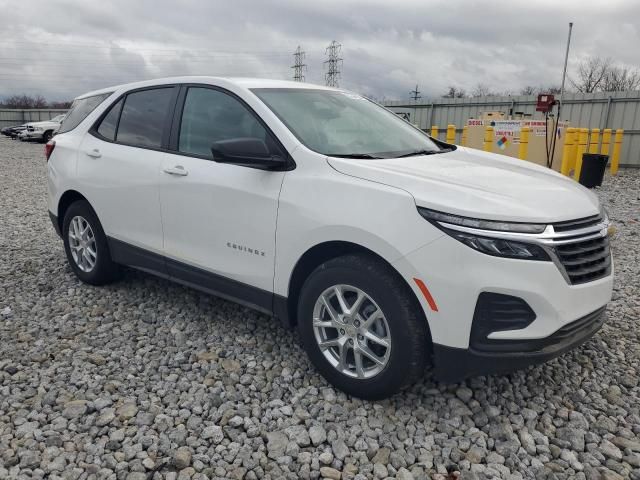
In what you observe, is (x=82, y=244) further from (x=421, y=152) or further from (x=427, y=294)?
(x=427, y=294)

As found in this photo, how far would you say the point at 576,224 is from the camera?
8.58ft

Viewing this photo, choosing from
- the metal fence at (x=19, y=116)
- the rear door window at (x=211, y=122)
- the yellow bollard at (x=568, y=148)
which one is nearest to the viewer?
the rear door window at (x=211, y=122)

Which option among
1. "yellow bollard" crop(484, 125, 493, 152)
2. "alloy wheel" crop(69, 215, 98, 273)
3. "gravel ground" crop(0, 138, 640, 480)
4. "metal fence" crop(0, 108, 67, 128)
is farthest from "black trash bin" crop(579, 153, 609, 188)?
"metal fence" crop(0, 108, 67, 128)

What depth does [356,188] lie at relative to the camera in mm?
2750

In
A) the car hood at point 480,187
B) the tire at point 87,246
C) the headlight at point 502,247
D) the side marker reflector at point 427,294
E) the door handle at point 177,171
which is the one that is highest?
the car hood at point 480,187

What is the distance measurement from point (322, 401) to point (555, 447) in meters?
1.20

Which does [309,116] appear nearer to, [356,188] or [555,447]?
[356,188]

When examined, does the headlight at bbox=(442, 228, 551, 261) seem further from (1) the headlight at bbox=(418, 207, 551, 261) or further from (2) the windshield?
(2) the windshield

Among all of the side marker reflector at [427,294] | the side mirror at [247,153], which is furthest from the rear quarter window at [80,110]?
the side marker reflector at [427,294]

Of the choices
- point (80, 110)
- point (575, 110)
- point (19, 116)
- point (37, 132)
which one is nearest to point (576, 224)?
point (80, 110)

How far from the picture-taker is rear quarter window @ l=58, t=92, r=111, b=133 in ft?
15.2

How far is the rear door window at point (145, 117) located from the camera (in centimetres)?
391

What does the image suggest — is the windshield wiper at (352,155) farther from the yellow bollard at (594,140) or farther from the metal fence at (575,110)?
the yellow bollard at (594,140)

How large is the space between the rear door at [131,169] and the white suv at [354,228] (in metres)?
0.02
